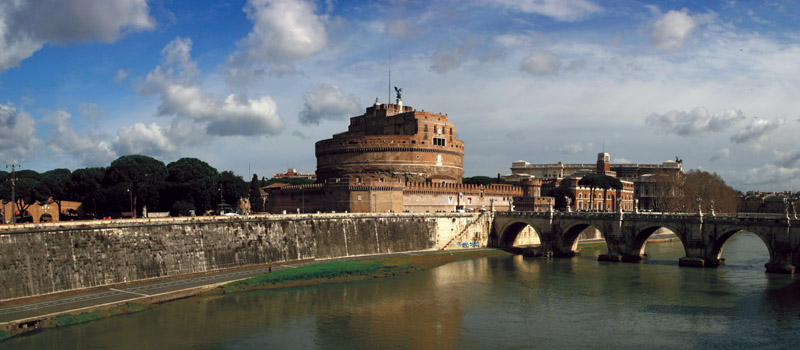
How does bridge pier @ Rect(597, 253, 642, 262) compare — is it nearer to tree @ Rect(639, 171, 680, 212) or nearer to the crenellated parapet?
the crenellated parapet

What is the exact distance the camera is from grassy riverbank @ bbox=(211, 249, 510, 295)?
147ft

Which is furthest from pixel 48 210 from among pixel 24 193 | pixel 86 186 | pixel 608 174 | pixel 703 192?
pixel 608 174

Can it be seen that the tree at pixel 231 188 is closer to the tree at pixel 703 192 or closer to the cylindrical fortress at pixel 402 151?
the cylindrical fortress at pixel 402 151

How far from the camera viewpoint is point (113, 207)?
73125 millimetres

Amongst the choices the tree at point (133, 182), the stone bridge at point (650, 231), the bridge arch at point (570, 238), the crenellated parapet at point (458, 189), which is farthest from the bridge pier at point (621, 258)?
the tree at point (133, 182)

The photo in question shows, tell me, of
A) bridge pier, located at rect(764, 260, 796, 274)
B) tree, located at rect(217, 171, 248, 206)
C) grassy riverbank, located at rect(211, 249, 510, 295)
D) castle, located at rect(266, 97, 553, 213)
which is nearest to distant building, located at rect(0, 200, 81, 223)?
tree, located at rect(217, 171, 248, 206)

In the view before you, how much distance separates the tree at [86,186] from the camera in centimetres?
7823

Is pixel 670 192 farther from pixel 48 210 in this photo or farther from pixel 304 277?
pixel 48 210

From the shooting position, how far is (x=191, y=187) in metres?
73.6

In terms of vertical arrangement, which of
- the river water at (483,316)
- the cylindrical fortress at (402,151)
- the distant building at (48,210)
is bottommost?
the river water at (483,316)

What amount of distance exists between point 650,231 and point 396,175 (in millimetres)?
33220

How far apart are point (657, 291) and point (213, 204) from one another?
51.5 meters

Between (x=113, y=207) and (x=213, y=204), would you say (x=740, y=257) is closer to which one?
(x=213, y=204)

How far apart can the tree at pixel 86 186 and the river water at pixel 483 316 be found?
45.0 m
